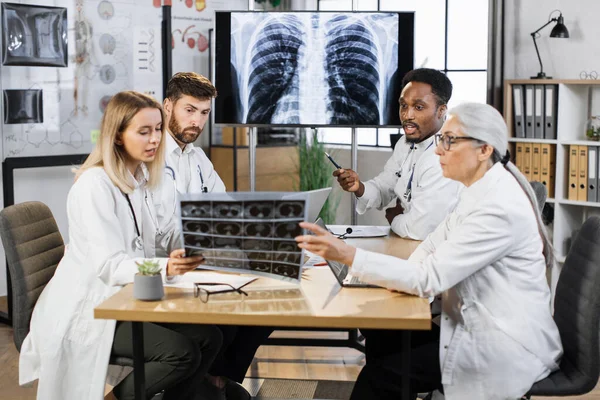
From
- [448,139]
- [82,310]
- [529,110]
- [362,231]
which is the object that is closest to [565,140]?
[529,110]

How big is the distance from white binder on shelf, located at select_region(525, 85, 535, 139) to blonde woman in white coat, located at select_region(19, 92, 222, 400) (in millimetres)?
3199

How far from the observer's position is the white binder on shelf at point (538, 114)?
16.7ft

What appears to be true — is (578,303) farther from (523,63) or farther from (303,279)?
(523,63)

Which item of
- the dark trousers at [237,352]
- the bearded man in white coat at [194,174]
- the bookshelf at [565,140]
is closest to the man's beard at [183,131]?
the bearded man in white coat at [194,174]

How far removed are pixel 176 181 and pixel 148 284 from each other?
53.3 inches

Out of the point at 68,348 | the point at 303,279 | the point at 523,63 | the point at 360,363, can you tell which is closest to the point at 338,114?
the point at 360,363

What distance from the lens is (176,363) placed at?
251cm

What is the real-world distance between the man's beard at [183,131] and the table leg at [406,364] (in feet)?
5.35

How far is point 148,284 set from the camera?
7.09ft

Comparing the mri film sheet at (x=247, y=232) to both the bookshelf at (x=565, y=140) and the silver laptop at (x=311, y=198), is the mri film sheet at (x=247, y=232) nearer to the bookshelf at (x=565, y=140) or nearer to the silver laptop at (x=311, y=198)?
the silver laptop at (x=311, y=198)

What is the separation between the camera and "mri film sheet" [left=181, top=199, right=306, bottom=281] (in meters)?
2.17

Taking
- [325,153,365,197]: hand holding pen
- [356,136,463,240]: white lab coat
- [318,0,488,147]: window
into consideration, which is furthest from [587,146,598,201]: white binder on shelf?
[325,153,365,197]: hand holding pen

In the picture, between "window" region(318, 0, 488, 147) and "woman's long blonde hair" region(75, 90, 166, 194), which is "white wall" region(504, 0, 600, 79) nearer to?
"window" region(318, 0, 488, 147)

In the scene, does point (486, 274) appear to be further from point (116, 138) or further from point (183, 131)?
point (183, 131)
